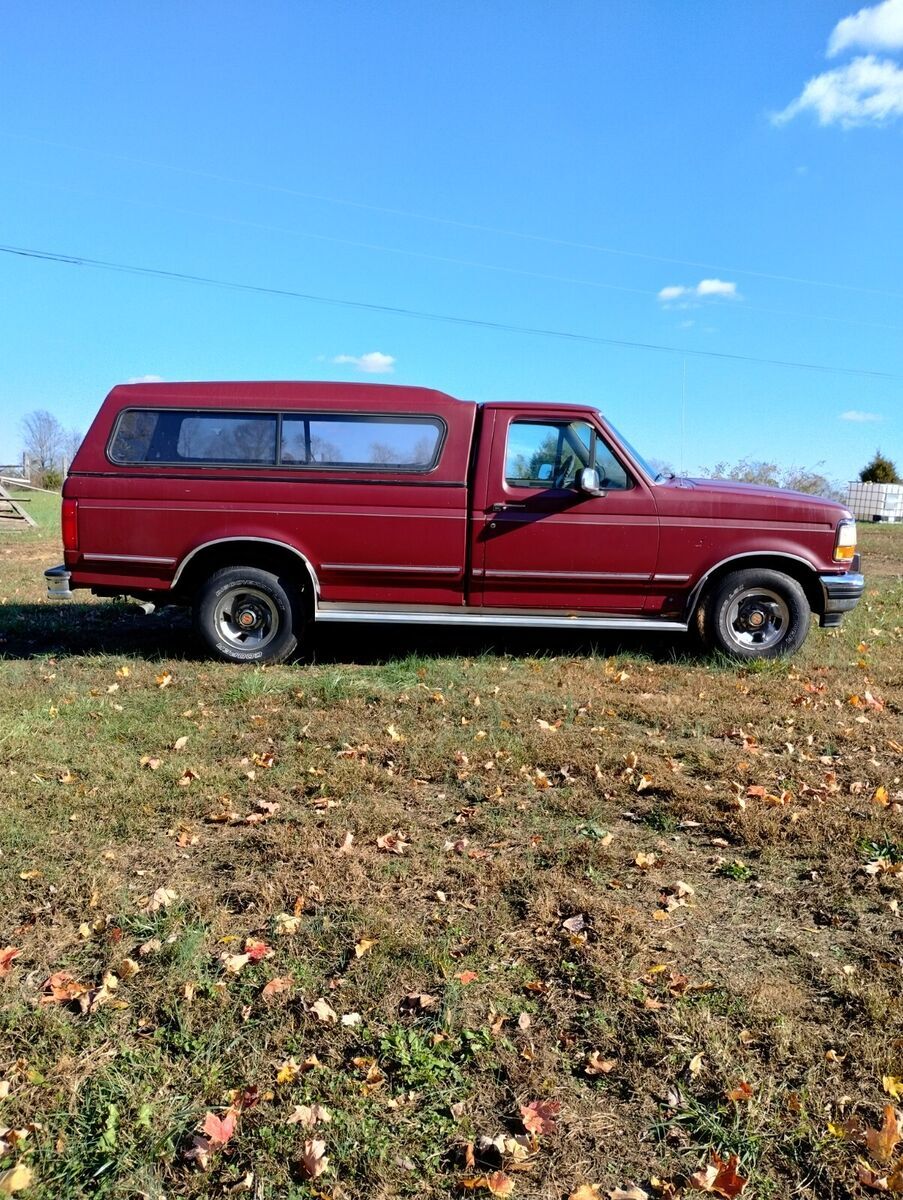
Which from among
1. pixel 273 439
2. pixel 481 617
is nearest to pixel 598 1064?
pixel 481 617

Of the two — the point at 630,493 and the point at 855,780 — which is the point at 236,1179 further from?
the point at 630,493

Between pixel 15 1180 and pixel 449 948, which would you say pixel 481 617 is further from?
pixel 15 1180

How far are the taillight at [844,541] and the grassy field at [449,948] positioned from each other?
5.16 feet

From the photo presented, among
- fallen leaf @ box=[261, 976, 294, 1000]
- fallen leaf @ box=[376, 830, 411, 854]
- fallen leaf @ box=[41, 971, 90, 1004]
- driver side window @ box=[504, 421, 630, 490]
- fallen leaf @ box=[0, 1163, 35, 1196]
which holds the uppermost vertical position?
driver side window @ box=[504, 421, 630, 490]

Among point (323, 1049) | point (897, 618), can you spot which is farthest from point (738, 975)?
point (897, 618)

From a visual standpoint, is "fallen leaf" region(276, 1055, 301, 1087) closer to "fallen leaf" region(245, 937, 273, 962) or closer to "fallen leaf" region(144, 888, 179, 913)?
"fallen leaf" region(245, 937, 273, 962)

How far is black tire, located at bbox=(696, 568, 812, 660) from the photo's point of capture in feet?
21.5

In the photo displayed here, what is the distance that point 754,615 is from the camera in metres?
6.65

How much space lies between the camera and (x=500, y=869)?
11.0ft

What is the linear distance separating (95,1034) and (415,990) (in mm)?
969

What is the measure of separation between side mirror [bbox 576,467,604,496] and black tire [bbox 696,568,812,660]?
4.21 ft

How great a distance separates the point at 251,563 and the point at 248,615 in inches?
16.7

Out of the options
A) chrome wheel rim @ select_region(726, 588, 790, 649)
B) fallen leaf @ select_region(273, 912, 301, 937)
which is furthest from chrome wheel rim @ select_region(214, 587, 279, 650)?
fallen leaf @ select_region(273, 912, 301, 937)

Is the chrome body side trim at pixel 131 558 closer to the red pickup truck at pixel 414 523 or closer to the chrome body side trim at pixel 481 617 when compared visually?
the red pickup truck at pixel 414 523
